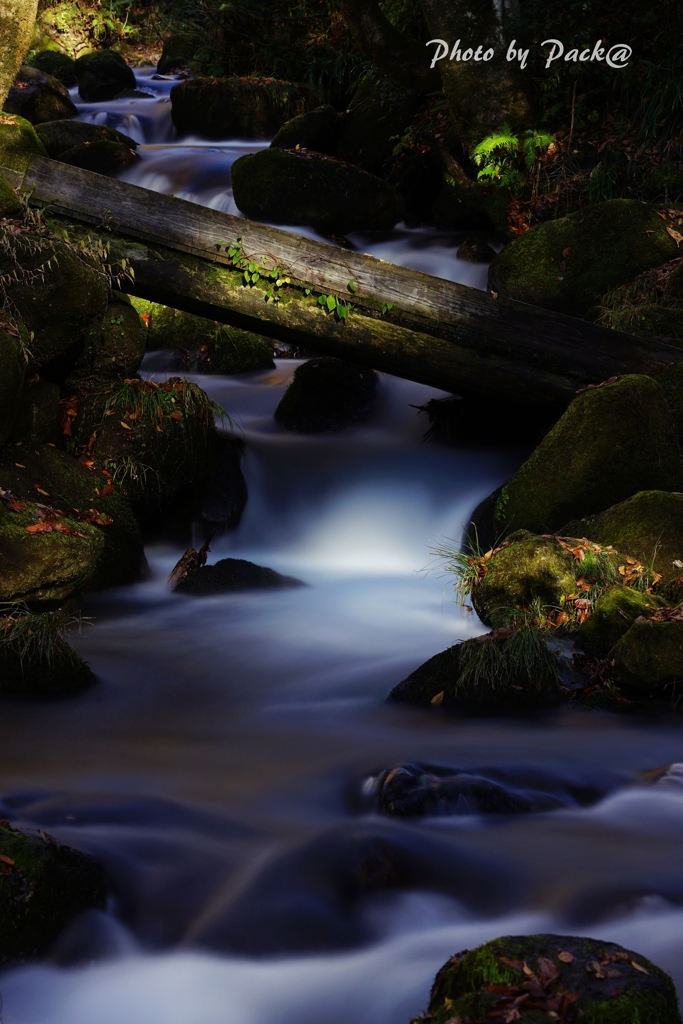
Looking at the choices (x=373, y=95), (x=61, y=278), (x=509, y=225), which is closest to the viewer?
(x=61, y=278)

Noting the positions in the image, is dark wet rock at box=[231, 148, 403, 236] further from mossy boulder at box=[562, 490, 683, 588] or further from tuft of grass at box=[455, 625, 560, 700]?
tuft of grass at box=[455, 625, 560, 700]

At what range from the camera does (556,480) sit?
6316 mm

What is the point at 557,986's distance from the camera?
2.22m

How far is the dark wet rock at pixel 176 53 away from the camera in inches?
813

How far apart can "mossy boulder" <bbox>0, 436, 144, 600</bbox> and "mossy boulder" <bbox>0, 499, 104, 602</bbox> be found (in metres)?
0.09

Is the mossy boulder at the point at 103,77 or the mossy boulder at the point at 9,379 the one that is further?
the mossy boulder at the point at 103,77

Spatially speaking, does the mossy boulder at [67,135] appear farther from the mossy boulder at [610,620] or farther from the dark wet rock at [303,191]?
the mossy boulder at [610,620]

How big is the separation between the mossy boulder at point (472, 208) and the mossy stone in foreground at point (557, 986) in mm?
10031

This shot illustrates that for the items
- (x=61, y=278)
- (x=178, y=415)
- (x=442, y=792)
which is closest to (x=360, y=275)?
(x=178, y=415)

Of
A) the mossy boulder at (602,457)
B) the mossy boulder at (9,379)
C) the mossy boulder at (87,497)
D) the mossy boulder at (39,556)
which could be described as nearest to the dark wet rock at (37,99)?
the mossy boulder at (87,497)

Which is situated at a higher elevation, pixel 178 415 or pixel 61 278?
pixel 61 278

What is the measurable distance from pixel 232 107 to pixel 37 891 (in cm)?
1479

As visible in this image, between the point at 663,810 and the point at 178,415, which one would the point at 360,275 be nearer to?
the point at 178,415

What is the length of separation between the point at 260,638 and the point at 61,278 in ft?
9.30
